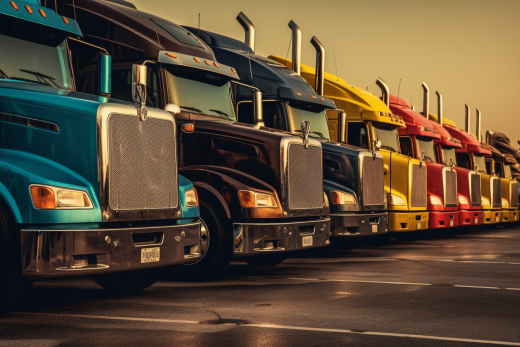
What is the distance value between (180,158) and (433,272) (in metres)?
3.87

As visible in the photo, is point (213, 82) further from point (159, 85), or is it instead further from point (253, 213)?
point (253, 213)

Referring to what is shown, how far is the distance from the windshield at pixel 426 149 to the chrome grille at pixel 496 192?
572 centimetres

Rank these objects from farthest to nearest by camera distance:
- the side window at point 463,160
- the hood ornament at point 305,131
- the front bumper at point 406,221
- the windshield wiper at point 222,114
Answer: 1. the side window at point 463,160
2. the front bumper at point 406,221
3. the windshield wiper at point 222,114
4. the hood ornament at point 305,131

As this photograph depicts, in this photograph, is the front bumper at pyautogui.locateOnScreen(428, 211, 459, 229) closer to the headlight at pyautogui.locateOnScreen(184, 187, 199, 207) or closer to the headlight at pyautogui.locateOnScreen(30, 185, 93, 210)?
the headlight at pyautogui.locateOnScreen(184, 187, 199, 207)

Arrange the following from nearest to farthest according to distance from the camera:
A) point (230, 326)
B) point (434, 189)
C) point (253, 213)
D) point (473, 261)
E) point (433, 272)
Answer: point (230, 326)
point (253, 213)
point (433, 272)
point (473, 261)
point (434, 189)

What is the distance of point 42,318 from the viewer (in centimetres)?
702

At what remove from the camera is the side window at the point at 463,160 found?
82.0ft

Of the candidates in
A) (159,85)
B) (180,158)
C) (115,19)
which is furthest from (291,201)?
(115,19)

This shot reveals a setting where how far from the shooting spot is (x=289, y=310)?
7535 millimetres

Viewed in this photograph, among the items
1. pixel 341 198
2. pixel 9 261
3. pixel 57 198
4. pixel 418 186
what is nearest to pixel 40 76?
pixel 57 198

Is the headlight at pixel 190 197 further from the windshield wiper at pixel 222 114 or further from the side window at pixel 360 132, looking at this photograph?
the side window at pixel 360 132

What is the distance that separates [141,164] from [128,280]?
176 cm

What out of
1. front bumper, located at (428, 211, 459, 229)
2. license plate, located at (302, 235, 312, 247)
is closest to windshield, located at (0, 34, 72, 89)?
license plate, located at (302, 235, 312, 247)

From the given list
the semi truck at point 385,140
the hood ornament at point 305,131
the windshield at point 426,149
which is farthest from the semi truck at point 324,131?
the windshield at point 426,149
